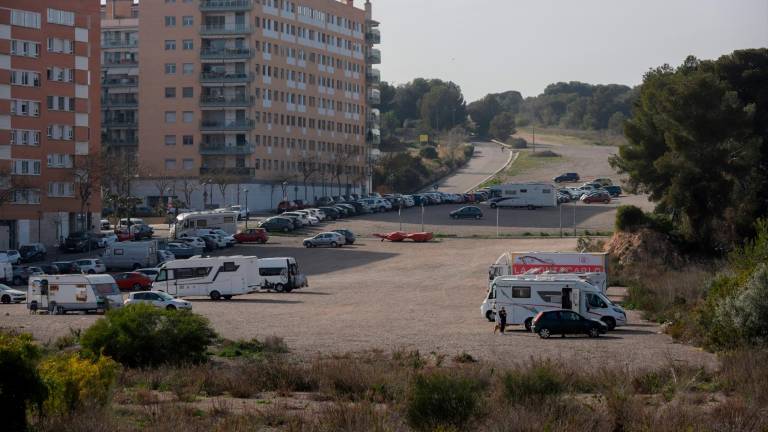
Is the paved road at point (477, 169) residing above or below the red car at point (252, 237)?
above

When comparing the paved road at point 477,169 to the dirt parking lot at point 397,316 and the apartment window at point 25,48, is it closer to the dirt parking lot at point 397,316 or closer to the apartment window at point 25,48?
the apartment window at point 25,48

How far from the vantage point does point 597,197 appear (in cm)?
11856

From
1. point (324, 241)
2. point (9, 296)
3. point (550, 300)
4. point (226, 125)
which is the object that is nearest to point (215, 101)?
point (226, 125)

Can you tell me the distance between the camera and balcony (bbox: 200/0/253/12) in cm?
12350

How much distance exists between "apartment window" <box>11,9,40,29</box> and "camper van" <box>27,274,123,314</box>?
4295cm

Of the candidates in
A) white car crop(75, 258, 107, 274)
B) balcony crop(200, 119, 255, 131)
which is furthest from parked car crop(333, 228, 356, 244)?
balcony crop(200, 119, 255, 131)

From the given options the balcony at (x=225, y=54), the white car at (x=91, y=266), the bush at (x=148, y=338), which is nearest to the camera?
the bush at (x=148, y=338)

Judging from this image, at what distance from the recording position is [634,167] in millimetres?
80500

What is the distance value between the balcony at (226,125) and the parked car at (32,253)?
4471 cm

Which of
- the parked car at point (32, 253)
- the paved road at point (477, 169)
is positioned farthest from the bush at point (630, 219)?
the paved road at point (477, 169)

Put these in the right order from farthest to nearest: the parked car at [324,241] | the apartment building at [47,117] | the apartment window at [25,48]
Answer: the apartment window at [25,48], the apartment building at [47,117], the parked car at [324,241]

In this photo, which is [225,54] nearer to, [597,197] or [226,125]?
[226,125]

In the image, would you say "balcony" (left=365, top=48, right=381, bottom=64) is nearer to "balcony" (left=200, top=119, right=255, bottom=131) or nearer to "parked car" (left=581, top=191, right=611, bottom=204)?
"balcony" (left=200, top=119, right=255, bottom=131)

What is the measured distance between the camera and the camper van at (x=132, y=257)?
7562 centimetres
